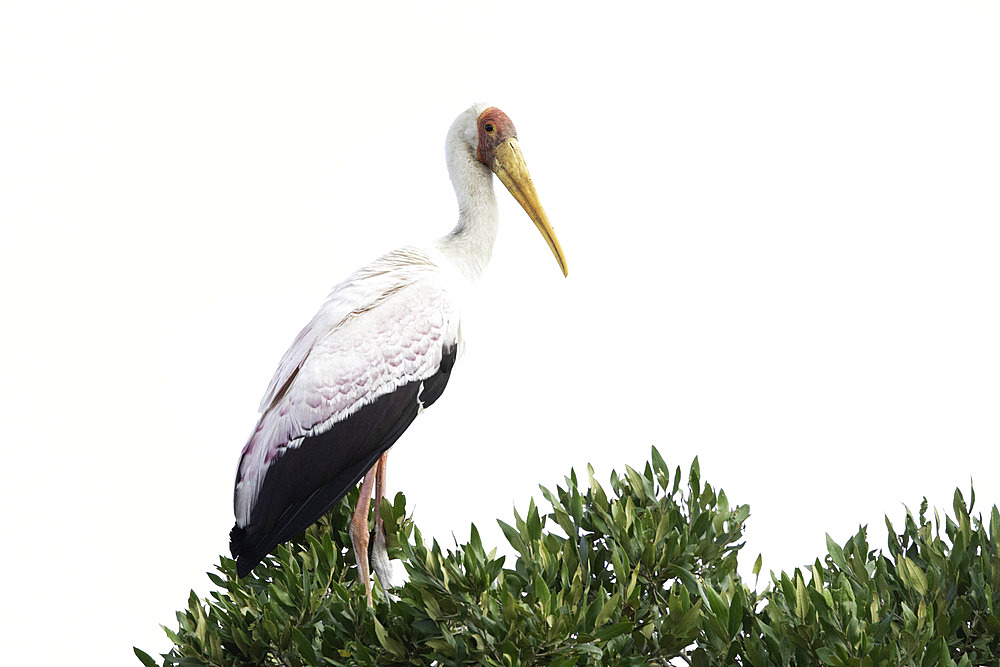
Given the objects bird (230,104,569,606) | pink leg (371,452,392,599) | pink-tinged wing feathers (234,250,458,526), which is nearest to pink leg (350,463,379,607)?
bird (230,104,569,606)

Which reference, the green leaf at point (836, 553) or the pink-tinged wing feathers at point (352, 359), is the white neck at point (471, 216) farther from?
the green leaf at point (836, 553)

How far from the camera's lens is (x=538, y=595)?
16.1 ft

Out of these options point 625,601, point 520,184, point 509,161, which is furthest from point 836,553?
point 509,161

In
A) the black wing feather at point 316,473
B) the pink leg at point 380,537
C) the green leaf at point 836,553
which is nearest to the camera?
the green leaf at point 836,553

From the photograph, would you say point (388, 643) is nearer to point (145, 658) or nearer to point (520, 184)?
point (145, 658)

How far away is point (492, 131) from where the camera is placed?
23.8ft

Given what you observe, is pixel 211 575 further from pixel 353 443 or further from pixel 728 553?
pixel 728 553

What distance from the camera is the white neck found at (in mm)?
7195

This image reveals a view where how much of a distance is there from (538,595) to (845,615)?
1.34m

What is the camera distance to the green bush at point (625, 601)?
4.90m

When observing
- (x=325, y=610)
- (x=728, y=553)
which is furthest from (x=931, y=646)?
(x=325, y=610)

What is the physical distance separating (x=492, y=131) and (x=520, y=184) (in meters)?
0.39

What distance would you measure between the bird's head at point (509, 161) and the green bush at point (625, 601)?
65.0 inches

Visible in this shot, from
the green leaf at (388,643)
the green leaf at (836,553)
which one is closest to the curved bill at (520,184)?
the green leaf at (836,553)
